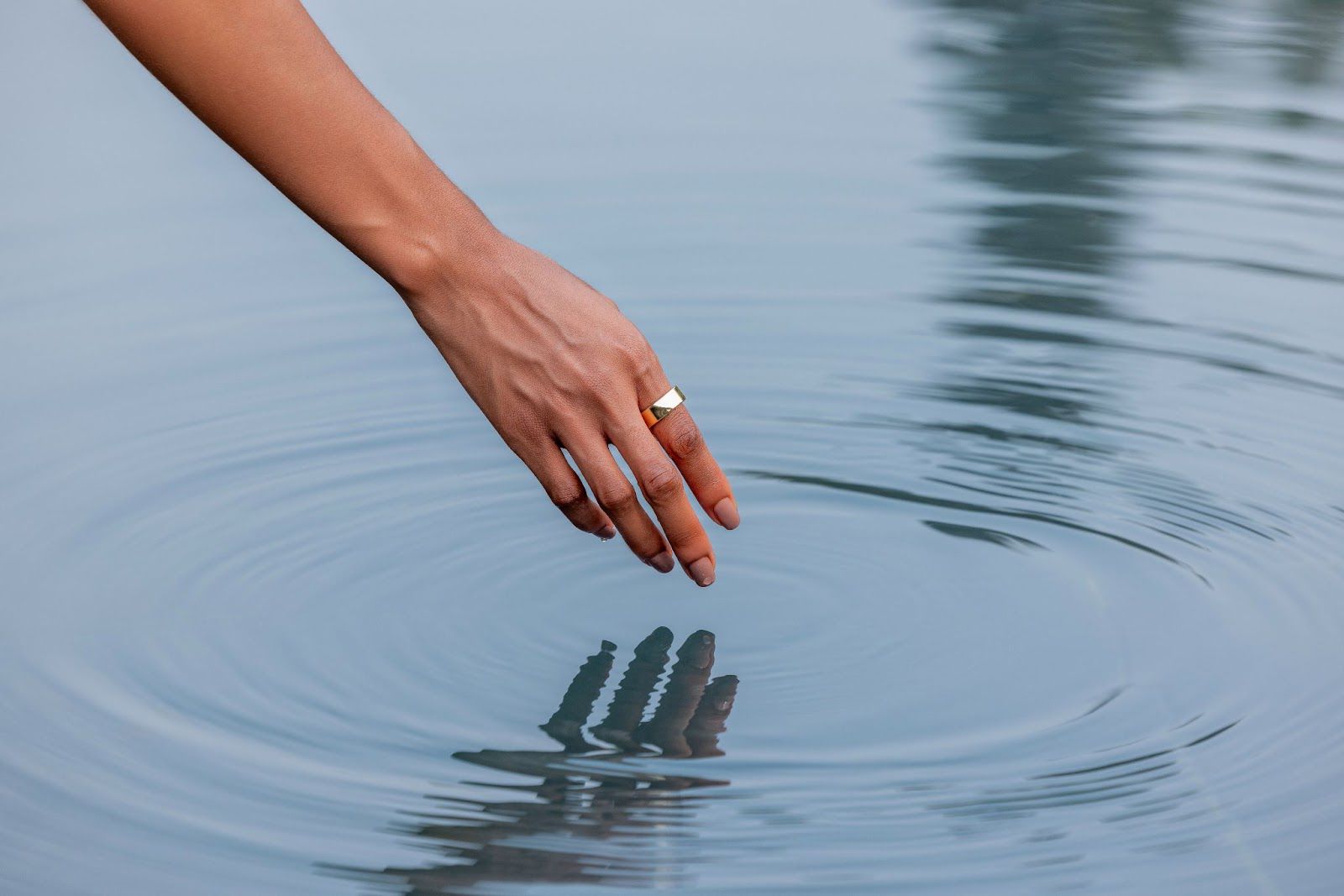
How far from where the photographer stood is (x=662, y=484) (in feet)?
3.75

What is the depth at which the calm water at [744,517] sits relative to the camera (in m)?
1.13

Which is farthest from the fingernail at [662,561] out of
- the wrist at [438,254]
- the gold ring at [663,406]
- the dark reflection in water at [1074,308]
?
the dark reflection in water at [1074,308]

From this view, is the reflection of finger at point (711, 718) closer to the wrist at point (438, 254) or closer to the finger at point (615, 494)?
the finger at point (615, 494)

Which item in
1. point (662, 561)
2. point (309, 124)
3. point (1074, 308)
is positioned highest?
point (309, 124)

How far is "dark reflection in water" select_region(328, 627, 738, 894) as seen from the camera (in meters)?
1.08

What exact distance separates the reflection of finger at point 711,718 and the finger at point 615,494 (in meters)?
0.15

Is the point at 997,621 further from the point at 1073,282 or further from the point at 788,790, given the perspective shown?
the point at 1073,282

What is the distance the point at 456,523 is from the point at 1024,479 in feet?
1.88

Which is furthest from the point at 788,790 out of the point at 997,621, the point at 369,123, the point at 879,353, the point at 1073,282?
the point at 1073,282

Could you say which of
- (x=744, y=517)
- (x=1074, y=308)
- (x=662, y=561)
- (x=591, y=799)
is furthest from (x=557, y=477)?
(x=1074, y=308)

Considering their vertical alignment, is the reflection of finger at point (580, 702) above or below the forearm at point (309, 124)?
below

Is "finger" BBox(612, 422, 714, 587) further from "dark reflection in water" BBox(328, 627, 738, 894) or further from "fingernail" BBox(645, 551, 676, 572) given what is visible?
"dark reflection in water" BBox(328, 627, 738, 894)

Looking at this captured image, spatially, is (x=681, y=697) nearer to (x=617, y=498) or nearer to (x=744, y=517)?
(x=617, y=498)

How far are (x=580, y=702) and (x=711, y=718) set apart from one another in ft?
0.35
